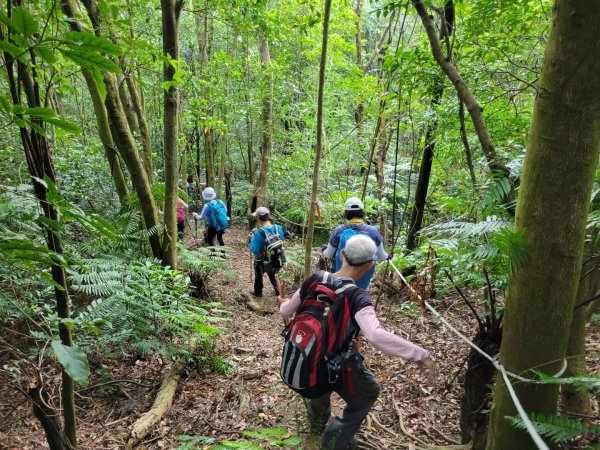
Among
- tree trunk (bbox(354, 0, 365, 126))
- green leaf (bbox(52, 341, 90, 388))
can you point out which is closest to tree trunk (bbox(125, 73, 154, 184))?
tree trunk (bbox(354, 0, 365, 126))

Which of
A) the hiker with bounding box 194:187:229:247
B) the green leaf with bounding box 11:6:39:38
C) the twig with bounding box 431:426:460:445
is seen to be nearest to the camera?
the green leaf with bounding box 11:6:39:38

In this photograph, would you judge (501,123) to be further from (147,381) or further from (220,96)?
(220,96)

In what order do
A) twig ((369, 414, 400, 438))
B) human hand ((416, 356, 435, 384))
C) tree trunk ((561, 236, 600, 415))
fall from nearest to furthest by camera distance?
human hand ((416, 356, 435, 384)), tree trunk ((561, 236, 600, 415)), twig ((369, 414, 400, 438))

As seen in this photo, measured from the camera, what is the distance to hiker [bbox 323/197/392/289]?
471 centimetres

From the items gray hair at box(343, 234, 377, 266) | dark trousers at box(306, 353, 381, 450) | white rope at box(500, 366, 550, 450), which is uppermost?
gray hair at box(343, 234, 377, 266)

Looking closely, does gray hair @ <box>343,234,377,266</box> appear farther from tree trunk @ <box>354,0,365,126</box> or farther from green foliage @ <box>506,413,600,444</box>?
tree trunk @ <box>354,0,365,126</box>

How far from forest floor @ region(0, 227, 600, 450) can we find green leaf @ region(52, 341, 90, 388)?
1.41 meters

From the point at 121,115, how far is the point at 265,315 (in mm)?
4371

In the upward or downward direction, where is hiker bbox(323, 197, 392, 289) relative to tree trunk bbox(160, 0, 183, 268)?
downward

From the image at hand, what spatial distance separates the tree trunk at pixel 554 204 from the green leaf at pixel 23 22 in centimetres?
190

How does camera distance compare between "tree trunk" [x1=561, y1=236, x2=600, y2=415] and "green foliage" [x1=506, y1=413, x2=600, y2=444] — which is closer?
"green foliage" [x1=506, y1=413, x2=600, y2=444]

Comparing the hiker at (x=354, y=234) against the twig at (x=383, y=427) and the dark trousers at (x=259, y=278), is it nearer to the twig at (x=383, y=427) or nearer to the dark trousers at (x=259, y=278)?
the twig at (x=383, y=427)

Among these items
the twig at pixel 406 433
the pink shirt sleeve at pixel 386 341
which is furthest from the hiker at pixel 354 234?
the pink shirt sleeve at pixel 386 341

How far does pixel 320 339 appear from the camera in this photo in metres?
2.50
